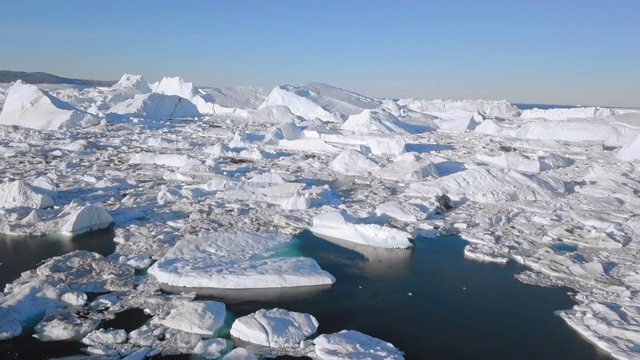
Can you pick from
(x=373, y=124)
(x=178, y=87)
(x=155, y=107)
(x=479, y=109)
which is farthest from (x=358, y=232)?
(x=479, y=109)

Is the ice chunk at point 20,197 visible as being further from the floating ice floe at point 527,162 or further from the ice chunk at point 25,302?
the floating ice floe at point 527,162

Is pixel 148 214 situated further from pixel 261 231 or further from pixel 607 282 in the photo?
pixel 607 282

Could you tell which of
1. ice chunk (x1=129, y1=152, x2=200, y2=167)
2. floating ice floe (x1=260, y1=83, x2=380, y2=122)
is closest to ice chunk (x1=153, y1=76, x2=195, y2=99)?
floating ice floe (x1=260, y1=83, x2=380, y2=122)

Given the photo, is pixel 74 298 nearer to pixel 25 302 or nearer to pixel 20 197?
pixel 25 302

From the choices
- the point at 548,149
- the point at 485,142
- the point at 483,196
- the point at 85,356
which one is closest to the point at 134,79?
the point at 485,142

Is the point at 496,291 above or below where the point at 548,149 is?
below
